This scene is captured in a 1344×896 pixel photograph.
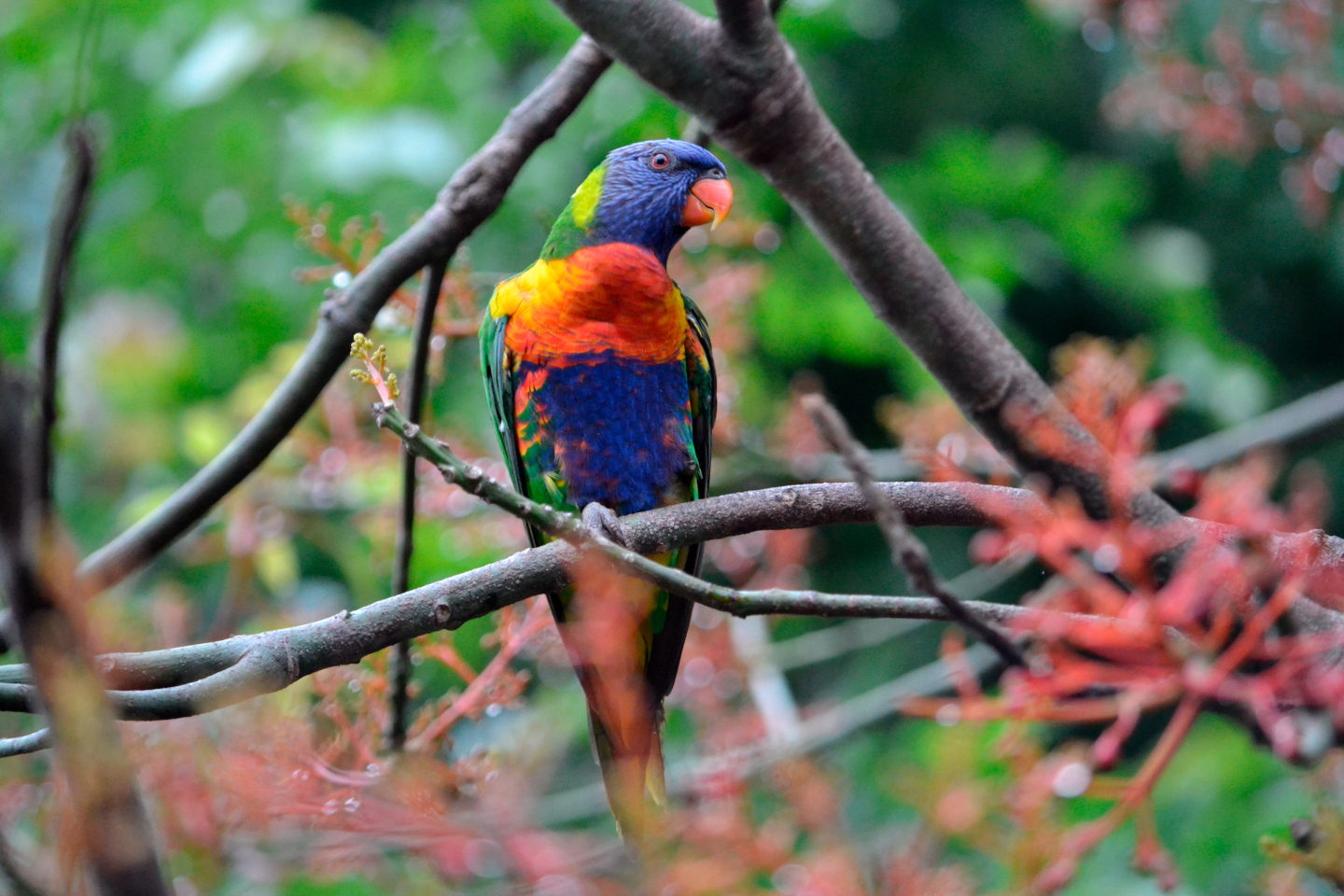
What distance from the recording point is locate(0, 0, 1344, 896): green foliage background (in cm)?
354

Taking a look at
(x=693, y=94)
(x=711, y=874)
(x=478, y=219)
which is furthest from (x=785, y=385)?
(x=711, y=874)

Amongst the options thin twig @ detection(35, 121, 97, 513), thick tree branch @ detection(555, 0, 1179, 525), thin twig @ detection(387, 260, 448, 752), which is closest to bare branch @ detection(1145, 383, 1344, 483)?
thick tree branch @ detection(555, 0, 1179, 525)

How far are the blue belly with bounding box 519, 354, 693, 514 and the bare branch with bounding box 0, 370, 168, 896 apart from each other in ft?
5.52

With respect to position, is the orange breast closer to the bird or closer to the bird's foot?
the bird

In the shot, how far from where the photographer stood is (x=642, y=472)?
221 cm

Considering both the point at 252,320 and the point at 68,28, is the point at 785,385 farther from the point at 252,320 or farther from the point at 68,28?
the point at 68,28

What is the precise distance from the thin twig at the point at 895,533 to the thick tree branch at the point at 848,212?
0.74 metres

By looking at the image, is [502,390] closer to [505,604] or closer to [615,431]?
[615,431]

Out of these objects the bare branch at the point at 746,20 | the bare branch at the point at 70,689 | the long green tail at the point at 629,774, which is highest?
the bare branch at the point at 746,20

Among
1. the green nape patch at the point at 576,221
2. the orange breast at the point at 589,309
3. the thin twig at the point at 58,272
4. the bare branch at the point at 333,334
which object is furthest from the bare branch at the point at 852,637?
the thin twig at the point at 58,272

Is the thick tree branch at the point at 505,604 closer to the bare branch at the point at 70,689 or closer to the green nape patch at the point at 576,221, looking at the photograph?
the bare branch at the point at 70,689

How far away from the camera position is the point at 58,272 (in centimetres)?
46

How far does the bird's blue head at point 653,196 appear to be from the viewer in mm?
2342

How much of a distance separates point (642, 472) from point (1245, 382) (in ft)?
8.36
